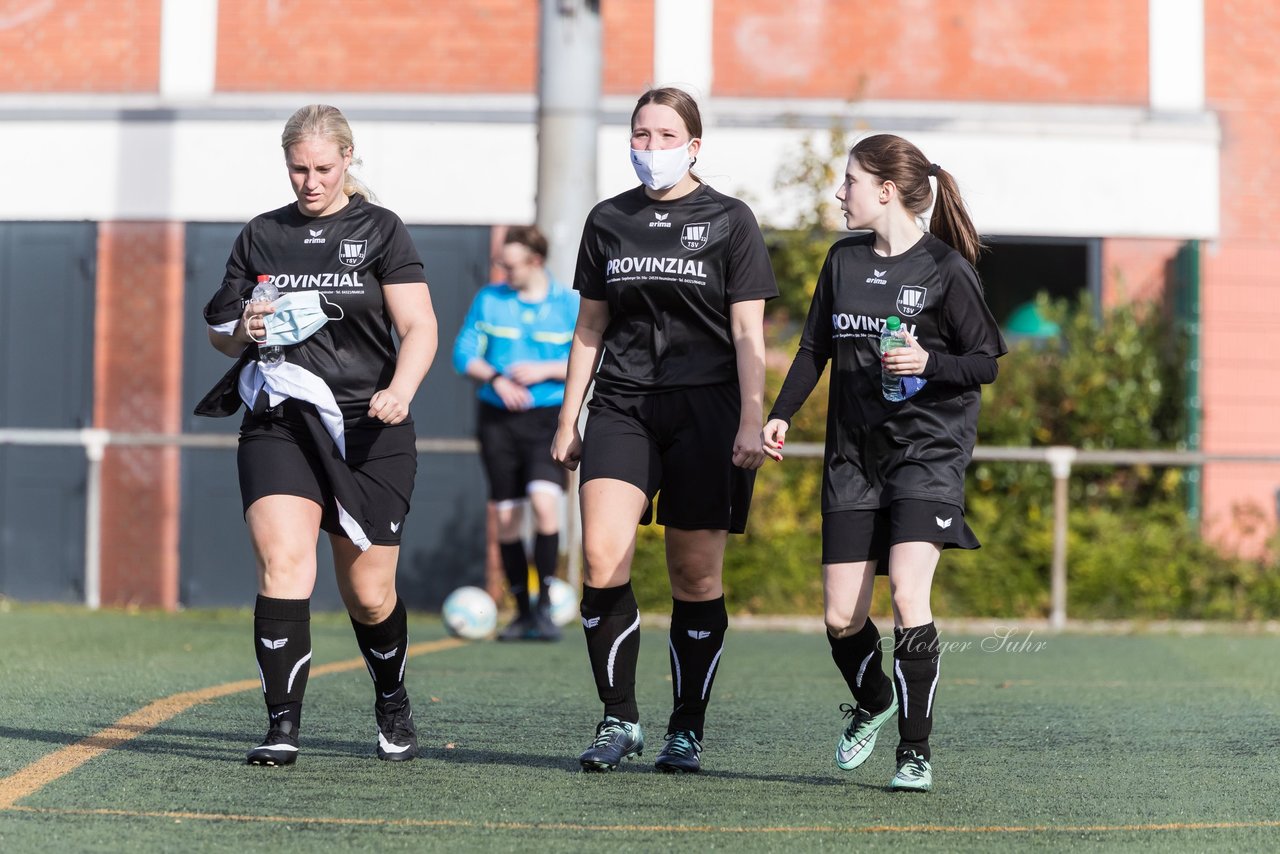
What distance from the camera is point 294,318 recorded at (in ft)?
16.5

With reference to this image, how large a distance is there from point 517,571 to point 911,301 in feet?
16.5

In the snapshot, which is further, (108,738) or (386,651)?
(108,738)

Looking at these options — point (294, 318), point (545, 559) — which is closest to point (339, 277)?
point (294, 318)

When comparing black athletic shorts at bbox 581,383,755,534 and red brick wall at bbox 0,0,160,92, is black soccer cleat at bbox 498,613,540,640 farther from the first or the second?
red brick wall at bbox 0,0,160,92

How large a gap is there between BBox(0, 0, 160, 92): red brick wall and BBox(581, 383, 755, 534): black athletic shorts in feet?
35.5

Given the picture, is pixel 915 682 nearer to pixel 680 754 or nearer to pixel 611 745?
pixel 680 754

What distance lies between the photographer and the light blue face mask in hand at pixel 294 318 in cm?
504

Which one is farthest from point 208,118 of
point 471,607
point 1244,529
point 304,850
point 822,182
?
point 304,850

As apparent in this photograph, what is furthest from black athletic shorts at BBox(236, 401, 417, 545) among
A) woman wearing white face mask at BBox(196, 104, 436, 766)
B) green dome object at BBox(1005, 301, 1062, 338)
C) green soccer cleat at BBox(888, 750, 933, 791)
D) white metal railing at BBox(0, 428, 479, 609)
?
green dome object at BBox(1005, 301, 1062, 338)

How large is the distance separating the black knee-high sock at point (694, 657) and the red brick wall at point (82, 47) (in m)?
10.9

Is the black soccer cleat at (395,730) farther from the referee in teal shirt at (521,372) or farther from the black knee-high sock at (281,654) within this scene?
the referee in teal shirt at (521,372)

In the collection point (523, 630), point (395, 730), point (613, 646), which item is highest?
point (613, 646)

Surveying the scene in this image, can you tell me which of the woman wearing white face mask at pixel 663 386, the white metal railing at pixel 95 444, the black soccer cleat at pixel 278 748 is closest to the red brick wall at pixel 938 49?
the white metal railing at pixel 95 444

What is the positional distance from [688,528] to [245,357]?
4.62 feet
